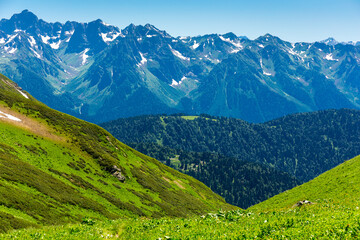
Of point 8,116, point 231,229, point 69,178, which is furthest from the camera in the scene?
point 8,116

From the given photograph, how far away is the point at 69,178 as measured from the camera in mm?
82688

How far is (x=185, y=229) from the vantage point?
21938mm

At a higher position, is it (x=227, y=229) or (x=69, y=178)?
(x=227, y=229)

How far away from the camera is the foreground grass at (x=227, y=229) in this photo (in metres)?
16.8

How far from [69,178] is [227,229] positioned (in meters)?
72.1

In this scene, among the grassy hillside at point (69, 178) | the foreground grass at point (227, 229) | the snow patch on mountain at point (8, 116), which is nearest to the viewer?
the foreground grass at point (227, 229)

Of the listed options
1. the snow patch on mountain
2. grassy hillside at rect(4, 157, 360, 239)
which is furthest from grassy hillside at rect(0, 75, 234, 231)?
grassy hillside at rect(4, 157, 360, 239)

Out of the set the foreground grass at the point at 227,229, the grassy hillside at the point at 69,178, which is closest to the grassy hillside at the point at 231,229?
the foreground grass at the point at 227,229

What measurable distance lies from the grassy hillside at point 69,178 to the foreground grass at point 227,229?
22.8 meters

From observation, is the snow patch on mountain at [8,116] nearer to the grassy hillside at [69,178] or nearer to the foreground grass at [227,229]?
the grassy hillside at [69,178]

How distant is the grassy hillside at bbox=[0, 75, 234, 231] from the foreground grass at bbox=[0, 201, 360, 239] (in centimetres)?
2285

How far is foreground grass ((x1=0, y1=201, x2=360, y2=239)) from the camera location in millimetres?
16758

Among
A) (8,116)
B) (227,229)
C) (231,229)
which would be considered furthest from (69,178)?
(231,229)

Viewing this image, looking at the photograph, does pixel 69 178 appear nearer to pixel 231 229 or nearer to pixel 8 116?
pixel 8 116
